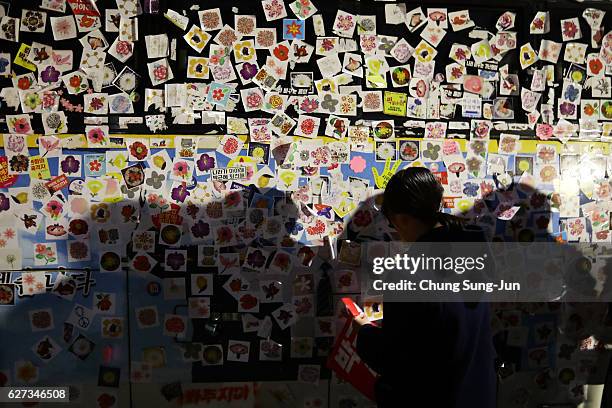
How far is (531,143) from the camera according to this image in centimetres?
410

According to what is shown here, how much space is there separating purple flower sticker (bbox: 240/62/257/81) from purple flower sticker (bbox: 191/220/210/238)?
1.04 m

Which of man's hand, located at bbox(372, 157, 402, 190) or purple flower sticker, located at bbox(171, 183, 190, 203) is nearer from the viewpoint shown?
purple flower sticker, located at bbox(171, 183, 190, 203)

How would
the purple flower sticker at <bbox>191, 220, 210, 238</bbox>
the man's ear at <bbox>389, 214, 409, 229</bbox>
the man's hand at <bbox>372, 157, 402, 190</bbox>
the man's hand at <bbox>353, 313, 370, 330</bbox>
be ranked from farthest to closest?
the man's hand at <bbox>372, 157, 402, 190</bbox>
the purple flower sticker at <bbox>191, 220, 210, 238</bbox>
the man's hand at <bbox>353, 313, 370, 330</bbox>
the man's ear at <bbox>389, 214, 409, 229</bbox>

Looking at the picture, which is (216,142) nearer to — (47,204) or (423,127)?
(47,204)

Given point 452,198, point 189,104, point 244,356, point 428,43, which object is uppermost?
point 428,43

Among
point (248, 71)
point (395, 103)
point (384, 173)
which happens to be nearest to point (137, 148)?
point (248, 71)

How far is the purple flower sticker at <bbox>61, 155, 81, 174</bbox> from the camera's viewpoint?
3.70 metres

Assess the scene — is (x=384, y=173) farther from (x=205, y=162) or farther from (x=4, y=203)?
(x=4, y=203)

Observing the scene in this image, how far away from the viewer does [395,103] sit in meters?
3.96

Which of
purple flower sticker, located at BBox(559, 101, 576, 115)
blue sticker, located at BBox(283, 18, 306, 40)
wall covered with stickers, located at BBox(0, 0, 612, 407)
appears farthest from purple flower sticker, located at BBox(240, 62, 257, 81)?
purple flower sticker, located at BBox(559, 101, 576, 115)

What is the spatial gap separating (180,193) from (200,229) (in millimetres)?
279

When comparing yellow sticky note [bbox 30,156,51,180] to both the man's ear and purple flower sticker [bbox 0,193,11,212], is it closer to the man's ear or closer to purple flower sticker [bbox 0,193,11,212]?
purple flower sticker [bbox 0,193,11,212]

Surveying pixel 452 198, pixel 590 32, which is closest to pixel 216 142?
pixel 452 198

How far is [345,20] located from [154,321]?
2.46m
